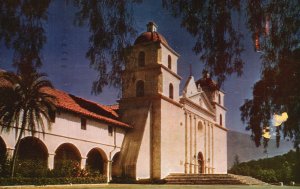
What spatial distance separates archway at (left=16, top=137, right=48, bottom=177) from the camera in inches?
935

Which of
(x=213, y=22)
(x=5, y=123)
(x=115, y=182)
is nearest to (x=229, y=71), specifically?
(x=213, y=22)

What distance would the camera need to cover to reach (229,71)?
6.59 metres

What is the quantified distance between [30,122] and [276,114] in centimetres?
1869

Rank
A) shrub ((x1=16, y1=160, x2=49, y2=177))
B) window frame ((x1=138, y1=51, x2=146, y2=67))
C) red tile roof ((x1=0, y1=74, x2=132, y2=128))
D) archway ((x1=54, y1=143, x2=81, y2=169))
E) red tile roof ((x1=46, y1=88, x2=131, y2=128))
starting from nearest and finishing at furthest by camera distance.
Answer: shrub ((x1=16, y1=160, x2=49, y2=177)), archway ((x1=54, y1=143, x2=81, y2=169)), red tile roof ((x1=0, y1=74, x2=132, y2=128)), red tile roof ((x1=46, y1=88, x2=131, y2=128)), window frame ((x1=138, y1=51, x2=146, y2=67))

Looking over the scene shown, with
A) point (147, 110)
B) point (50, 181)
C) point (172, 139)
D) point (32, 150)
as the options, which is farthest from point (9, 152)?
point (172, 139)

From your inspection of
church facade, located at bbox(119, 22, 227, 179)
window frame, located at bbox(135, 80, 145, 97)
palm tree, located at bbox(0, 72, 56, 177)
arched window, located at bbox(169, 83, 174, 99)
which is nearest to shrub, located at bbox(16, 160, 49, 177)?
palm tree, located at bbox(0, 72, 56, 177)

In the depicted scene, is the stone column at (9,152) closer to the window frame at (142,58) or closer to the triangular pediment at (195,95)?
the window frame at (142,58)

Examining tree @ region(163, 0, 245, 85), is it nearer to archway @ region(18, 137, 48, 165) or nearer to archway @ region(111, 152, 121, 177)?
archway @ region(18, 137, 48, 165)

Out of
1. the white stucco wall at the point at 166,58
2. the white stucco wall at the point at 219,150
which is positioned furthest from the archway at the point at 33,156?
the white stucco wall at the point at 219,150

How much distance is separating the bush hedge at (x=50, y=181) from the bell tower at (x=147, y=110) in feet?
17.3

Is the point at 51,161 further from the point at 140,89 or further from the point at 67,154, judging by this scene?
the point at 140,89

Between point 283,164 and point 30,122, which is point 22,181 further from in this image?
point 283,164

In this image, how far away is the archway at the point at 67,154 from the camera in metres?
29.3

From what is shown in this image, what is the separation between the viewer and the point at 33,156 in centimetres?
2759
